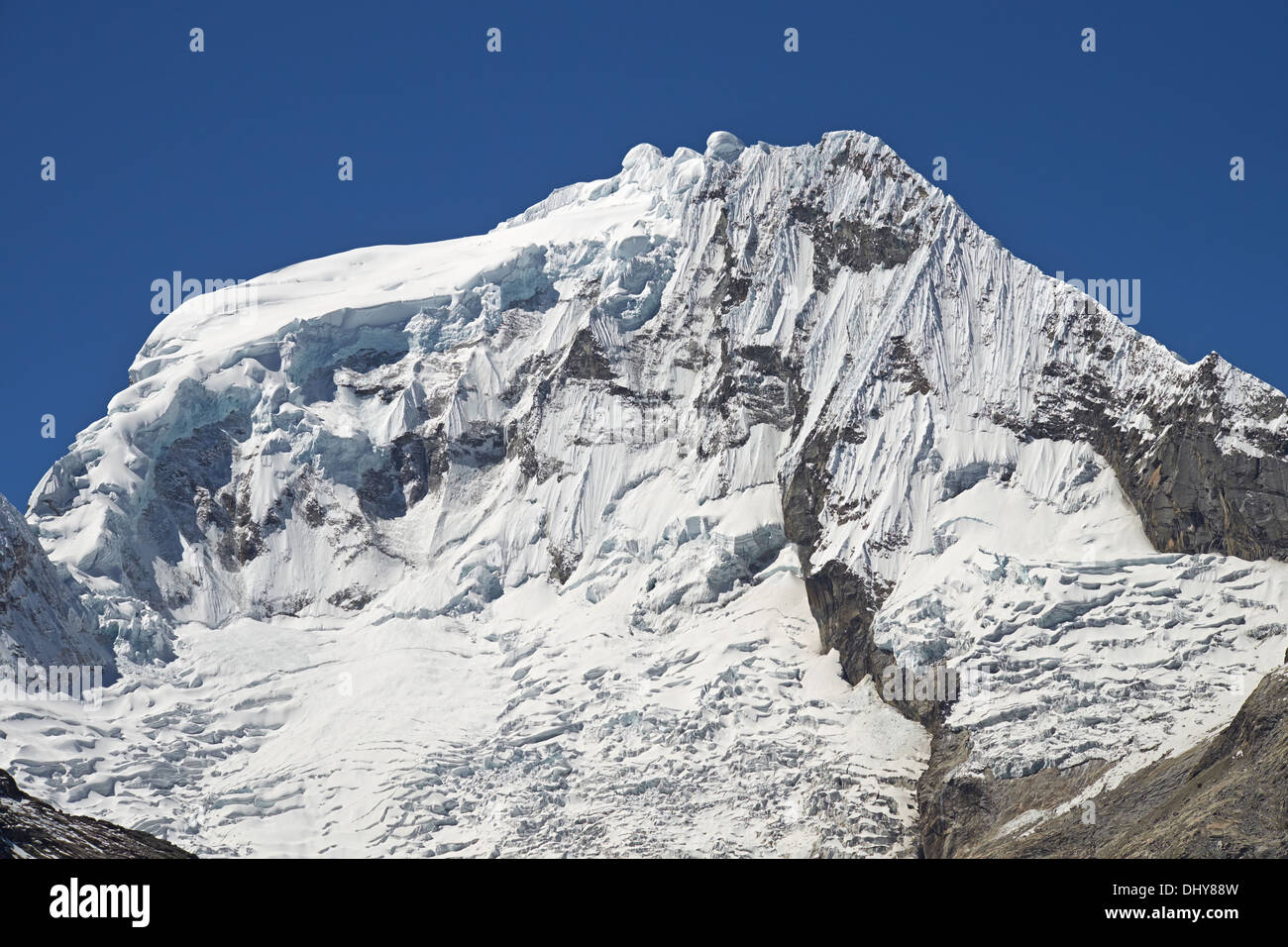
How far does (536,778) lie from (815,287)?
62.9m

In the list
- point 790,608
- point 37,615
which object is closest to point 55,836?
point 790,608

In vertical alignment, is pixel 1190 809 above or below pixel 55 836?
below

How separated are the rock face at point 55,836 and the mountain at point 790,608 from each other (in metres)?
52.7

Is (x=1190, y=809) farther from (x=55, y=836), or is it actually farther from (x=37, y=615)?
(x=37, y=615)

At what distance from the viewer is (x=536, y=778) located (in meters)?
152

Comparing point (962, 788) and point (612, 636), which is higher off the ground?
point (612, 636)

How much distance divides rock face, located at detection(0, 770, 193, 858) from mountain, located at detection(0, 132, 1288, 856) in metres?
52.7

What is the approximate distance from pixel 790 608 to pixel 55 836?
306ft

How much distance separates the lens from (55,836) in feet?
275


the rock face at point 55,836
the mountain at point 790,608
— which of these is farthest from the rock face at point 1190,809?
the rock face at point 55,836

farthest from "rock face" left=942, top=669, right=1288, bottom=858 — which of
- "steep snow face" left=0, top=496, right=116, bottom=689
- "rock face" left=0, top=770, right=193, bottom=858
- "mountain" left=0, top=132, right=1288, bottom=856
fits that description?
"steep snow face" left=0, top=496, right=116, bottom=689

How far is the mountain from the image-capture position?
139750 mm
